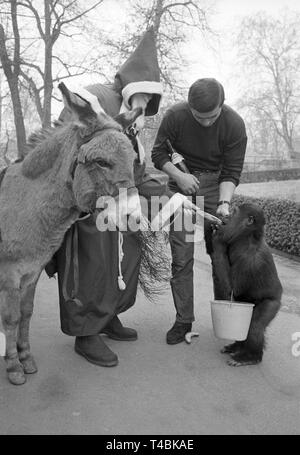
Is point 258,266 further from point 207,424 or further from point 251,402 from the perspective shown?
point 207,424

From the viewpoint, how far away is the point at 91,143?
242 centimetres

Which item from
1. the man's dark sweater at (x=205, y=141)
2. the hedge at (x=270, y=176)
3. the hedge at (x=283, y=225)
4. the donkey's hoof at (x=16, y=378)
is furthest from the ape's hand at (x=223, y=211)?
the hedge at (x=270, y=176)

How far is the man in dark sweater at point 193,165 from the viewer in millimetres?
3762

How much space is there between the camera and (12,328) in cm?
302

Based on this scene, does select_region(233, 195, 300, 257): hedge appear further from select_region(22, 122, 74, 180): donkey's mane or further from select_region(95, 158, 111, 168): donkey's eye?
select_region(95, 158, 111, 168): donkey's eye

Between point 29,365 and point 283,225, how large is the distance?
573 cm

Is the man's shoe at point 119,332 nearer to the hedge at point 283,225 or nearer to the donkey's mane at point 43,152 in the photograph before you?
the donkey's mane at point 43,152

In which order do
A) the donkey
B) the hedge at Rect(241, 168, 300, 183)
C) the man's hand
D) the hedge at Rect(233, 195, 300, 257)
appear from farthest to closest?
the hedge at Rect(241, 168, 300, 183) < the hedge at Rect(233, 195, 300, 257) < the man's hand < the donkey

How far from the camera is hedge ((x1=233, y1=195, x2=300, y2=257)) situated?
7488 millimetres

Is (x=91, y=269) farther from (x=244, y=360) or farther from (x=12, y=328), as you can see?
(x=244, y=360)

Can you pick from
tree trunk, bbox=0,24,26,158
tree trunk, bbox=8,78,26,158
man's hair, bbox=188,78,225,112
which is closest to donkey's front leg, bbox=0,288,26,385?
man's hair, bbox=188,78,225,112

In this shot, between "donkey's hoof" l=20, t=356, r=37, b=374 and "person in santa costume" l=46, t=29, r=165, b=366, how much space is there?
0.34 meters

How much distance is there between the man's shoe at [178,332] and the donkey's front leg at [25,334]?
3.81 ft

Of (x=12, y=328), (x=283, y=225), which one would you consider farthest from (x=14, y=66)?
(x=12, y=328)
